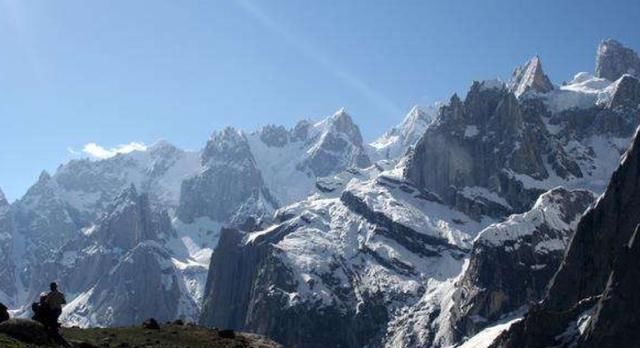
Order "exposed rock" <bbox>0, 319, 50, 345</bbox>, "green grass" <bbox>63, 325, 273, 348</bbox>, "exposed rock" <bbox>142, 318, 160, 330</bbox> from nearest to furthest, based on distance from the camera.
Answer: "exposed rock" <bbox>0, 319, 50, 345</bbox> < "green grass" <bbox>63, 325, 273, 348</bbox> < "exposed rock" <bbox>142, 318, 160, 330</bbox>

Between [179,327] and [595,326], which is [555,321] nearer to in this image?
[595,326]

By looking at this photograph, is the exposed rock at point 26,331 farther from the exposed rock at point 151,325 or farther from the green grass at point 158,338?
the exposed rock at point 151,325

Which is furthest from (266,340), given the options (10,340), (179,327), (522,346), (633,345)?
(522,346)

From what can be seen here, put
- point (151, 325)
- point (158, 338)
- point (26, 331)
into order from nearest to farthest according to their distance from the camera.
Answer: point (26, 331) < point (158, 338) < point (151, 325)

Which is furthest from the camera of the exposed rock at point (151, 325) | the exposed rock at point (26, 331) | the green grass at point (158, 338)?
the exposed rock at point (151, 325)

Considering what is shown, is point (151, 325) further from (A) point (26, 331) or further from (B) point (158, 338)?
(A) point (26, 331)

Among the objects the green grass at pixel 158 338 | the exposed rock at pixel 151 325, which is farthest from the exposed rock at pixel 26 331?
the exposed rock at pixel 151 325

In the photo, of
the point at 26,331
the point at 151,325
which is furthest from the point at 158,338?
the point at 26,331

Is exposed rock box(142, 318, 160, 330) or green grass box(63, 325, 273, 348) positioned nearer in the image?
green grass box(63, 325, 273, 348)

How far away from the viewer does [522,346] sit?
593ft

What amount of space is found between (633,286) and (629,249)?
747 centimetres

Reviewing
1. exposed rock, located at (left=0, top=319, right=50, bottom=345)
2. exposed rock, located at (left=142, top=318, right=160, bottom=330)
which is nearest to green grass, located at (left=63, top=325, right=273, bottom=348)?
exposed rock, located at (left=142, top=318, right=160, bottom=330)

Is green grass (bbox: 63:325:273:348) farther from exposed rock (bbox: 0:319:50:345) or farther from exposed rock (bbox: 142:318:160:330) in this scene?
exposed rock (bbox: 0:319:50:345)

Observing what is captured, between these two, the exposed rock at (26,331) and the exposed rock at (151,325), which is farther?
the exposed rock at (151,325)
